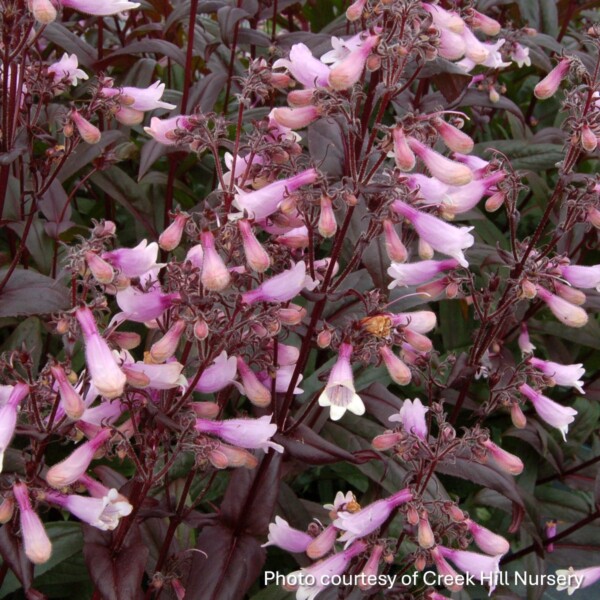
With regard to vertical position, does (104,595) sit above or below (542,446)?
above

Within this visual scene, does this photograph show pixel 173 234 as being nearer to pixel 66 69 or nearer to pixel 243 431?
pixel 243 431

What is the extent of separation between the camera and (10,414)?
5.74ft

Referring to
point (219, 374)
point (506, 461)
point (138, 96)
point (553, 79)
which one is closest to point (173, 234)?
point (219, 374)

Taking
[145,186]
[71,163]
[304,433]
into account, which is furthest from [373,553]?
[145,186]

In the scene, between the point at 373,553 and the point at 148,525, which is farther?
the point at 148,525

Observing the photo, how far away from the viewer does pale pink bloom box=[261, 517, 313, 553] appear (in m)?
2.13

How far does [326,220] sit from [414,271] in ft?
2.24

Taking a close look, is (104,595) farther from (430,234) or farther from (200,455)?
(430,234)

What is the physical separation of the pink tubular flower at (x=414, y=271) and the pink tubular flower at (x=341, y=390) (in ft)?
1.29

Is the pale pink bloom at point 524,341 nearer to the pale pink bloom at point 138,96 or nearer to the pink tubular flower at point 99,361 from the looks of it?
the pale pink bloom at point 138,96

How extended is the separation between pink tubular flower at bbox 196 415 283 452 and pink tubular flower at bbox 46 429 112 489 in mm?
266

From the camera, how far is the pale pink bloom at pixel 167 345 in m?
1.77

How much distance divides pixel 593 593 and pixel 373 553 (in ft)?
7.34

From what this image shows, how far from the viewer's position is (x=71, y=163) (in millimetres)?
3186
